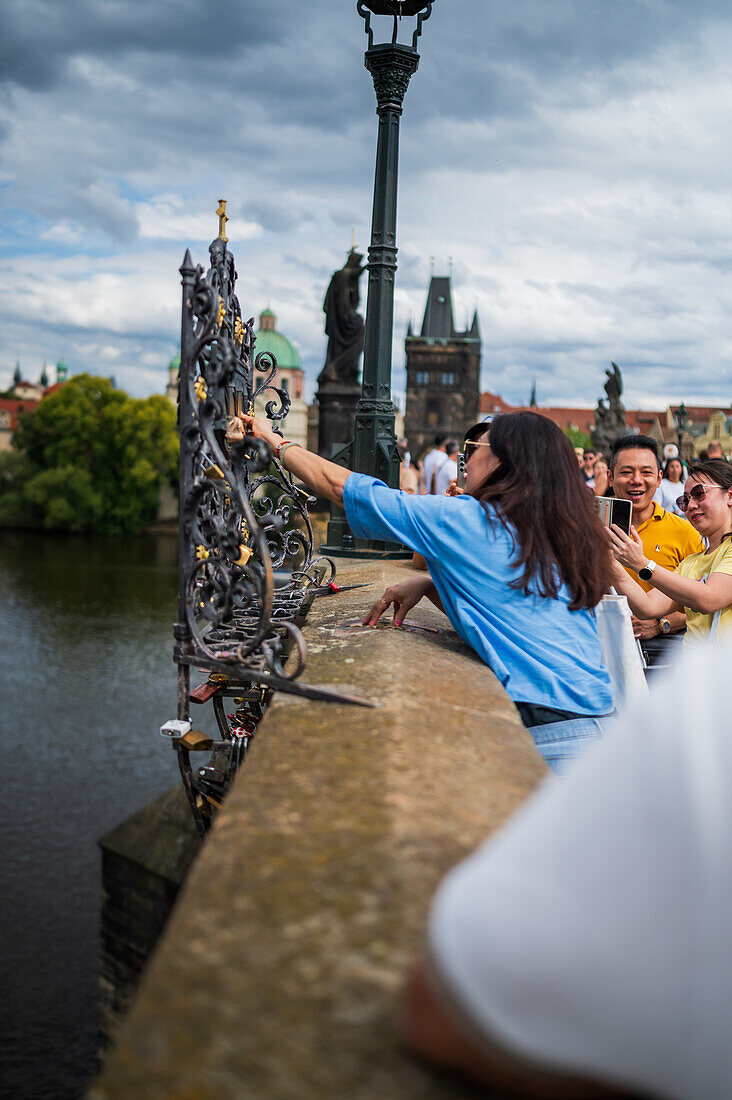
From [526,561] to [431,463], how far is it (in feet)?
21.6

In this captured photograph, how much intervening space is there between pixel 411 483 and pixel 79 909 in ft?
37.6

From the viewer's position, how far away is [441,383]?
8369 cm

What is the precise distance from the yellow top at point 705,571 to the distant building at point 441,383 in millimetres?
79235

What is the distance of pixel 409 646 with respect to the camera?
9.61 feet

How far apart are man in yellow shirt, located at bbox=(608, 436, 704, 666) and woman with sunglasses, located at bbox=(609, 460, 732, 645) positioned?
0.24 meters

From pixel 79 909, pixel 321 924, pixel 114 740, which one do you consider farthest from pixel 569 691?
pixel 114 740

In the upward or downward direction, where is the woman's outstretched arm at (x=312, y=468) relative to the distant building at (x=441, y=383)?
downward

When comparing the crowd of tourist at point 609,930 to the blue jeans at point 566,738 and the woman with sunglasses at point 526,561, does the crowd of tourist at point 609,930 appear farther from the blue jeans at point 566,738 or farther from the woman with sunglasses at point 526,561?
the woman with sunglasses at point 526,561

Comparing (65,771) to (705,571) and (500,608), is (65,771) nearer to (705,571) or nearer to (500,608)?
(705,571)

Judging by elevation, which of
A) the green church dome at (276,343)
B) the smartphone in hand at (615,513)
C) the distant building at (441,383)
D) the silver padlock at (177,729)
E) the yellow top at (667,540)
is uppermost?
the green church dome at (276,343)

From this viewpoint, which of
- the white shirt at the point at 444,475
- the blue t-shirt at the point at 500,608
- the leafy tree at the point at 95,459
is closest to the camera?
the blue t-shirt at the point at 500,608


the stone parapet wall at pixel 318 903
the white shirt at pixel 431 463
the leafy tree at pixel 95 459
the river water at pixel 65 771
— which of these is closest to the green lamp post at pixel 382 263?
the white shirt at pixel 431 463

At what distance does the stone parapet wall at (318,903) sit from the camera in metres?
0.96

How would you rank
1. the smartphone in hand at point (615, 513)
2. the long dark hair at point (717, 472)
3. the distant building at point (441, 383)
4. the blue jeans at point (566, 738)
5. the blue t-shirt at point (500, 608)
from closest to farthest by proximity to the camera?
the blue jeans at point (566, 738), the blue t-shirt at point (500, 608), the smartphone in hand at point (615, 513), the long dark hair at point (717, 472), the distant building at point (441, 383)
